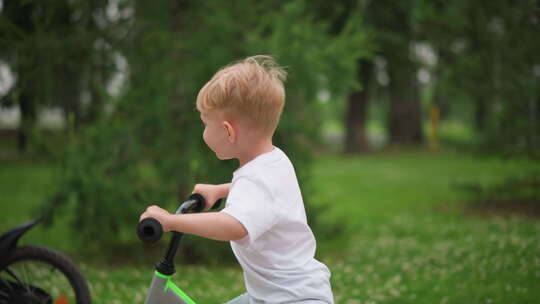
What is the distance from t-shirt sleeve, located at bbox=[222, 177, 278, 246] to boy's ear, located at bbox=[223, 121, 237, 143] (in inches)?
7.2

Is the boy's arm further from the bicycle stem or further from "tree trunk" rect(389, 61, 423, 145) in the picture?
"tree trunk" rect(389, 61, 423, 145)

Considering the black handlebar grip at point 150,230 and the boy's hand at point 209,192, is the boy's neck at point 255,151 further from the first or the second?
the black handlebar grip at point 150,230

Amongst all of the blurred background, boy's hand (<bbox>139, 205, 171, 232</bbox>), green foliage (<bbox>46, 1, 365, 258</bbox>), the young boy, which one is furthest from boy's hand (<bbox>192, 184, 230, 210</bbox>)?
green foliage (<bbox>46, 1, 365, 258</bbox>)

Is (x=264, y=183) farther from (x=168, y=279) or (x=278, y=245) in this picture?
(x=168, y=279)

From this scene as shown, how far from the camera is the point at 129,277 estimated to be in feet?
19.1

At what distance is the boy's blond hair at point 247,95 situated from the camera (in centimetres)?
223

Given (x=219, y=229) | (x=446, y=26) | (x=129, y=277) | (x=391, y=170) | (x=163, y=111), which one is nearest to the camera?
(x=219, y=229)

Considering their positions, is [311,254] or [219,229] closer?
[219,229]

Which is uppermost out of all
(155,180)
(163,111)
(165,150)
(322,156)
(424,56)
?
(424,56)

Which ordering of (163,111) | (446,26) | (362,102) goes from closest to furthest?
(163,111) < (446,26) < (362,102)

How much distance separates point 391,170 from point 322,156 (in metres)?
5.59

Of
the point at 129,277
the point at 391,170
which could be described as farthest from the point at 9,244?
the point at 391,170

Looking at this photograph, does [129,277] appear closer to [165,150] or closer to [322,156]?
[165,150]

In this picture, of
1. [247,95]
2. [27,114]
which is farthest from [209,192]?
[27,114]
